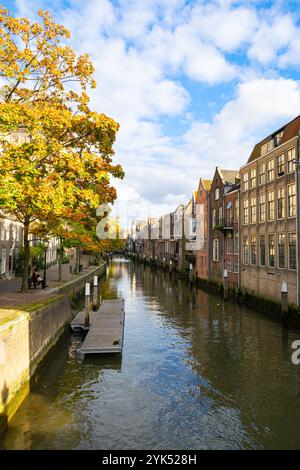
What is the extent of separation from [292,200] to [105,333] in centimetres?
1875

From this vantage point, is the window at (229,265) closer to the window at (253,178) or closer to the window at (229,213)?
the window at (229,213)

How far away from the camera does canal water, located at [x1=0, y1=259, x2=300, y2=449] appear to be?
10.7 meters

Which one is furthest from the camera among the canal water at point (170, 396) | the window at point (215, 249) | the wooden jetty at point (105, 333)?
the window at point (215, 249)

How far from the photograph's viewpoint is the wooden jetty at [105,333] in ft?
59.7

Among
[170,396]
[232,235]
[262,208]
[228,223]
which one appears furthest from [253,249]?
[170,396]

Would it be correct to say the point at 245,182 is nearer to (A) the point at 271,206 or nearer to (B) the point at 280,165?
(A) the point at 271,206

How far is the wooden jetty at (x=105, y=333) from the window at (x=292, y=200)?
16.4 metres

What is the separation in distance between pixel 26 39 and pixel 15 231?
1077 inches

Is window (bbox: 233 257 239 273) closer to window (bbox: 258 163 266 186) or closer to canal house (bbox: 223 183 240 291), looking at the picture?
canal house (bbox: 223 183 240 291)

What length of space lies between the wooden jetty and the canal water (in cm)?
59

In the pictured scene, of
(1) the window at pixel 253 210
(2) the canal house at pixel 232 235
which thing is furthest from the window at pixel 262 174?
(2) the canal house at pixel 232 235

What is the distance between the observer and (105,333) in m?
20.8

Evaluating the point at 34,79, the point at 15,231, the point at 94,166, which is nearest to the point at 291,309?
the point at 94,166

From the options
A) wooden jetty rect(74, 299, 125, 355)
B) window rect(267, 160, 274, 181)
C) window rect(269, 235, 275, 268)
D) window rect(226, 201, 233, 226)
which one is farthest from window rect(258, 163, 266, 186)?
wooden jetty rect(74, 299, 125, 355)
